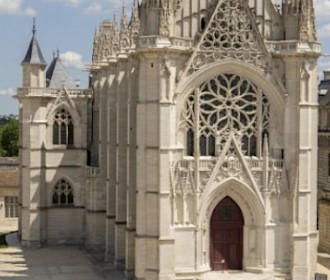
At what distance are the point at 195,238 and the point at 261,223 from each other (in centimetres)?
352

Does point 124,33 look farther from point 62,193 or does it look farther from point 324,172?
point 324,172

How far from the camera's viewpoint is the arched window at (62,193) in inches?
1822

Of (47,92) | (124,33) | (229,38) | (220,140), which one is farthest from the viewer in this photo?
(47,92)

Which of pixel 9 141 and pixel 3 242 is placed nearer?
pixel 3 242

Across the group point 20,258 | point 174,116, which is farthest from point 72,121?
point 174,116

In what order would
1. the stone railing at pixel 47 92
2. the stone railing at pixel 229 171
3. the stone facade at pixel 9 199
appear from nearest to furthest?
the stone railing at pixel 229 171
the stone railing at pixel 47 92
the stone facade at pixel 9 199

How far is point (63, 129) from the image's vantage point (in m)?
46.3

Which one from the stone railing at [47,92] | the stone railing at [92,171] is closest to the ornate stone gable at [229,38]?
the stone railing at [92,171]

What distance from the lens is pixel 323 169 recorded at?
46844 millimetres

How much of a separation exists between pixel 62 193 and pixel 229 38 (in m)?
19.3

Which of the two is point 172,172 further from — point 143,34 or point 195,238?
point 143,34

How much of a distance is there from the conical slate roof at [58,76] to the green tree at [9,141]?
3740 cm

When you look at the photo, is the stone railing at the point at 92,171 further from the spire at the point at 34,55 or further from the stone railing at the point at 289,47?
the stone railing at the point at 289,47

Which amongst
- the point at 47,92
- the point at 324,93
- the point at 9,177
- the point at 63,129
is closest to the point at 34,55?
the point at 47,92
